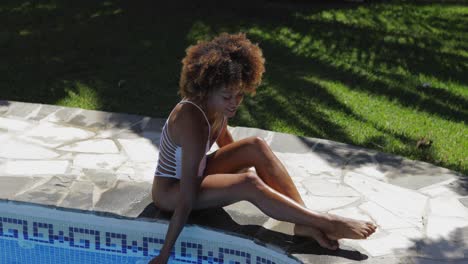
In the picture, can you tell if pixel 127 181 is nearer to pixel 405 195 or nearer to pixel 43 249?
pixel 43 249

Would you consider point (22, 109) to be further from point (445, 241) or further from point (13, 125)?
point (445, 241)

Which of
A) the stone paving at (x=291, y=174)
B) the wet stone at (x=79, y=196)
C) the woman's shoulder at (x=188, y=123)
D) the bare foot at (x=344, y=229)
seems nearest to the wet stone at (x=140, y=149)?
the stone paving at (x=291, y=174)

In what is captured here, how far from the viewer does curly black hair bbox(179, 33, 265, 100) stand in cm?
400

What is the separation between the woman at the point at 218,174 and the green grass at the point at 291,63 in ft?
6.42

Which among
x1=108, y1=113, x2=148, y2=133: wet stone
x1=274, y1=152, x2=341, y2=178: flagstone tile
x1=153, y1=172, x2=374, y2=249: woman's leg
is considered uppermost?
x1=153, y1=172, x2=374, y2=249: woman's leg

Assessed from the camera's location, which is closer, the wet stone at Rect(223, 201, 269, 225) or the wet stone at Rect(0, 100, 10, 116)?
the wet stone at Rect(223, 201, 269, 225)

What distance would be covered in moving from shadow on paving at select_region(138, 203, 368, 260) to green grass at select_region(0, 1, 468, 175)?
77.3 inches

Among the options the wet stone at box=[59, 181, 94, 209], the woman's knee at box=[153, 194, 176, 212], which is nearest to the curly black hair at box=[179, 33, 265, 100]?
the woman's knee at box=[153, 194, 176, 212]

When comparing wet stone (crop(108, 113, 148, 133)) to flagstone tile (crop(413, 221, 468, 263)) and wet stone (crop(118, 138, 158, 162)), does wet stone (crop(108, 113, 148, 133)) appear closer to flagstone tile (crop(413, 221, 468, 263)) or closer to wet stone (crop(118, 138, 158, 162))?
wet stone (crop(118, 138, 158, 162))

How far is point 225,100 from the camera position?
4098 mm

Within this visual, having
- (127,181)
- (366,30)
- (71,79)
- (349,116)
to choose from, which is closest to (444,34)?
(366,30)

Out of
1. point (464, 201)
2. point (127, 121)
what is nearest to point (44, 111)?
point (127, 121)

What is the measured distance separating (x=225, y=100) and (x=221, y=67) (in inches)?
7.6

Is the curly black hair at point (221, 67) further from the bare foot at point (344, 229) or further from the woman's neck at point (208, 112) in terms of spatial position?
the bare foot at point (344, 229)
